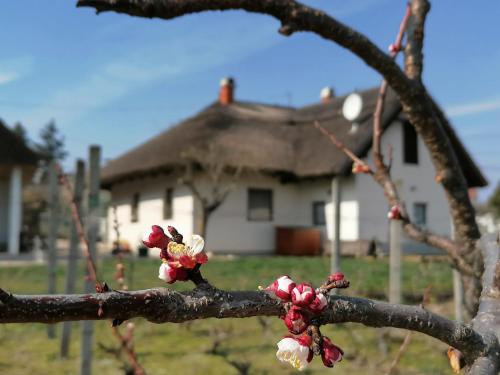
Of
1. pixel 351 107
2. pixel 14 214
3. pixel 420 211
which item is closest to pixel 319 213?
pixel 420 211

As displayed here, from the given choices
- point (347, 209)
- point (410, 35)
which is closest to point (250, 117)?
point (347, 209)

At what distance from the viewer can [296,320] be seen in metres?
0.73

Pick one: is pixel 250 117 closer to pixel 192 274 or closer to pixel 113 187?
pixel 113 187

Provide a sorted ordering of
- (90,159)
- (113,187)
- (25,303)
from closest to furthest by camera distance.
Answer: (25,303)
(90,159)
(113,187)

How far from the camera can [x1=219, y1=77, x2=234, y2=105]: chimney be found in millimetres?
24906

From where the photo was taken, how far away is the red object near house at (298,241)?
19.7 metres

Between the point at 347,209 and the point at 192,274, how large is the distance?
19.2 meters

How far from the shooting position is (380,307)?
0.81m

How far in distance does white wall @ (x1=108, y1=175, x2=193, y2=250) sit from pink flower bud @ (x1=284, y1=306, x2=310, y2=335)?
18025 millimetres

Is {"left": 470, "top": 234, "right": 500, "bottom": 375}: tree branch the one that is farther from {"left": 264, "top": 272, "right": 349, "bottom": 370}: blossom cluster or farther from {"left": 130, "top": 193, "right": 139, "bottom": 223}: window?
{"left": 130, "top": 193, "right": 139, "bottom": 223}: window

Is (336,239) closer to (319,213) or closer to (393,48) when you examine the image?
(393,48)

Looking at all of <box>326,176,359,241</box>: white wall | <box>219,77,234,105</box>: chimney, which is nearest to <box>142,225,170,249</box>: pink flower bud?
<box>326,176,359,241</box>: white wall

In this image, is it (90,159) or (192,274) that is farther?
(90,159)

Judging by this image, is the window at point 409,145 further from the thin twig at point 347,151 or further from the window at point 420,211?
the thin twig at point 347,151
